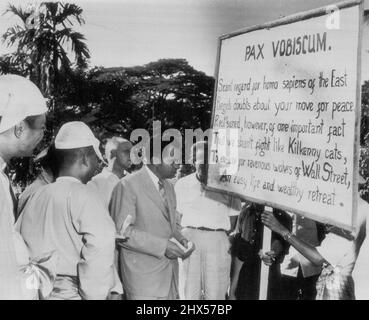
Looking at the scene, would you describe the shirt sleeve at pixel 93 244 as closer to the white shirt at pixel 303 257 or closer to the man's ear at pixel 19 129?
the man's ear at pixel 19 129

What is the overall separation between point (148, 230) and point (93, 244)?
0.78 meters

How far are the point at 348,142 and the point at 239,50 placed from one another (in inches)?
39.4

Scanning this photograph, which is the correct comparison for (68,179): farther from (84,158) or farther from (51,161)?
(51,161)

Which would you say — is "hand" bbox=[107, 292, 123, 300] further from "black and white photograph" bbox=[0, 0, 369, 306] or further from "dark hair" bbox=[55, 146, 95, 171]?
"dark hair" bbox=[55, 146, 95, 171]

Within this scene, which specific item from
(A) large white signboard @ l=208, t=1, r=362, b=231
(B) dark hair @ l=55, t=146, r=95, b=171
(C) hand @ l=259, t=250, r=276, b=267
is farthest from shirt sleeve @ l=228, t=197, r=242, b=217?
(B) dark hair @ l=55, t=146, r=95, b=171

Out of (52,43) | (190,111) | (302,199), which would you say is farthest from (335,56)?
(52,43)

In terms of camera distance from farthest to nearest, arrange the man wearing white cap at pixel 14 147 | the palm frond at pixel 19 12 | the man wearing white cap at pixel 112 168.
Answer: the man wearing white cap at pixel 112 168, the palm frond at pixel 19 12, the man wearing white cap at pixel 14 147

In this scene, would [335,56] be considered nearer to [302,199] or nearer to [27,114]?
[302,199]

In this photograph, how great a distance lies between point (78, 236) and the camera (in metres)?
2.59

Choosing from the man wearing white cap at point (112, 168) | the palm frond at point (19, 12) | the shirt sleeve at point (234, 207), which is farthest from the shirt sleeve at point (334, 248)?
the palm frond at point (19, 12)

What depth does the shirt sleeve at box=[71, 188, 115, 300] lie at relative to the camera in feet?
8.34

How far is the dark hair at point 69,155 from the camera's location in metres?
2.76

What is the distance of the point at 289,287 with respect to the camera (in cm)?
344

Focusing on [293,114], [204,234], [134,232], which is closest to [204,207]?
[204,234]
